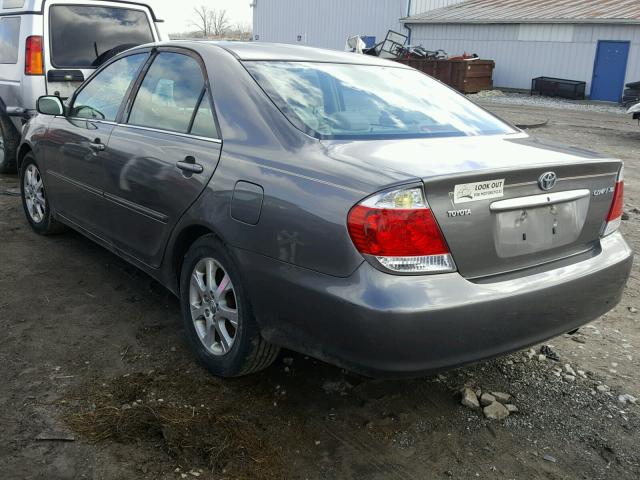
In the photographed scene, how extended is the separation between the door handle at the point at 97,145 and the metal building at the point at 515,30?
1009 inches

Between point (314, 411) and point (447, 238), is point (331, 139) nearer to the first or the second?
point (447, 238)

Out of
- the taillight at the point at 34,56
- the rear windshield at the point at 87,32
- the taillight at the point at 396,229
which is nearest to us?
the taillight at the point at 396,229

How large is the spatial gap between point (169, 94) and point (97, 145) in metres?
0.74

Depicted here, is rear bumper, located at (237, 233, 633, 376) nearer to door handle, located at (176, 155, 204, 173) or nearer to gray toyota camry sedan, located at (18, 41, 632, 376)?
gray toyota camry sedan, located at (18, 41, 632, 376)

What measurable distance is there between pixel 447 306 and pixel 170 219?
163 centimetres

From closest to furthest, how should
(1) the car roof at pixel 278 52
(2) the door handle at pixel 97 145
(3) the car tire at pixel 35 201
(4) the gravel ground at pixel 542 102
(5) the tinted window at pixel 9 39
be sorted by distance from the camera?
1. (1) the car roof at pixel 278 52
2. (2) the door handle at pixel 97 145
3. (3) the car tire at pixel 35 201
4. (5) the tinted window at pixel 9 39
5. (4) the gravel ground at pixel 542 102

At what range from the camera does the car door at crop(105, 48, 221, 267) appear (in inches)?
128

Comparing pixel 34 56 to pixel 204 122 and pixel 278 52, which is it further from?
pixel 204 122

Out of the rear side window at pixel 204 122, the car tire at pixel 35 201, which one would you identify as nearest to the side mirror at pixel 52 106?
the car tire at pixel 35 201

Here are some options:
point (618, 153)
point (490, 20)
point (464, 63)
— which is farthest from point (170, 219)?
point (490, 20)

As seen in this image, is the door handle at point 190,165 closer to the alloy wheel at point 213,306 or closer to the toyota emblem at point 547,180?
the alloy wheel at point 213,306

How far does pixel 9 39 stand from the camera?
25.2 feet

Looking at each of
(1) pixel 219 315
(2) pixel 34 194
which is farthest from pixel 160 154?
(2) pixel 34 194

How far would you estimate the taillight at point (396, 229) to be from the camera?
239 centimetres
